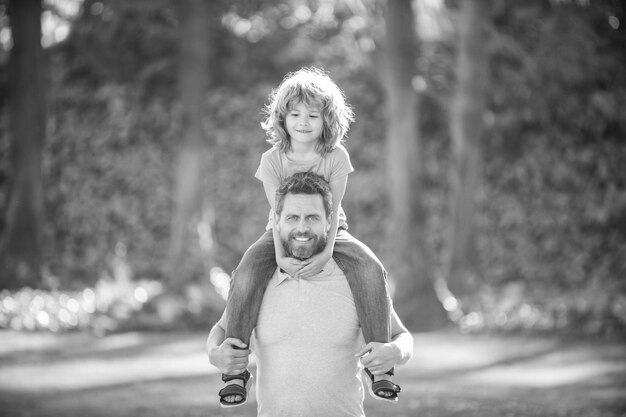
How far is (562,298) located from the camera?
10023mm

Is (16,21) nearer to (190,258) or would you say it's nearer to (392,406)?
(190,258)

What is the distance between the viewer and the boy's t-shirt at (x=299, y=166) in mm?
2785

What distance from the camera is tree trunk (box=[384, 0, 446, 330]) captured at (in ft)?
32.1

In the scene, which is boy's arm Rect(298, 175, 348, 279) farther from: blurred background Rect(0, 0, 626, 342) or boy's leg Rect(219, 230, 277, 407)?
blurred background Rect(0, 0, 626, 342)

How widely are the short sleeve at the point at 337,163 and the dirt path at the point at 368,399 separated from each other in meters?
3.58

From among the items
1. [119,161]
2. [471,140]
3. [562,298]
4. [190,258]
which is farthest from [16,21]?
[562,298]

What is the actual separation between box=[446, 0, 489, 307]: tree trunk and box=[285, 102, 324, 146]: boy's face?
7.68 metres

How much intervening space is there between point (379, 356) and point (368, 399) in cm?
459

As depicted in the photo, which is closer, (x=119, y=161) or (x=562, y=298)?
(x=562, y=298)

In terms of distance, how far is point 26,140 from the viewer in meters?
11.4

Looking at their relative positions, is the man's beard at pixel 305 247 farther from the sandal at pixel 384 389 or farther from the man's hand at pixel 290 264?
the sandal at pixel 384 389

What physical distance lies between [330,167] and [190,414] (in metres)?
3.73

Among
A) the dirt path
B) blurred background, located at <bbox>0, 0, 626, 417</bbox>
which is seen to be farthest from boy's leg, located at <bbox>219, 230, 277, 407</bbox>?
blurred background, located at <bbox>0, 0, 626, 417</bbox>

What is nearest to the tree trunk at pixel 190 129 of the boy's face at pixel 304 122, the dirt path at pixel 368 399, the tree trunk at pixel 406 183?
the dirt path at pixel 368 399
